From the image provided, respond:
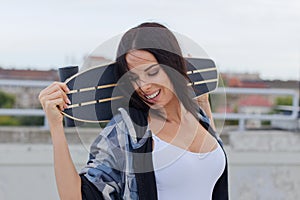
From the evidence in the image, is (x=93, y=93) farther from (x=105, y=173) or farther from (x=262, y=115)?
(x=262, y=115)

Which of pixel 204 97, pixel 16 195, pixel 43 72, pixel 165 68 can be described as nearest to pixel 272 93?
pixel 43 72

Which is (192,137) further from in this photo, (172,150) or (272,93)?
(272,93)

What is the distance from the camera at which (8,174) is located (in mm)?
2008

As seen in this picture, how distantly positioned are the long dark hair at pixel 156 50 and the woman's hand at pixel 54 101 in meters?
0.12

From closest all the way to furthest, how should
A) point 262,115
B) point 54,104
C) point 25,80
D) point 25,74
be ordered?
point 54,104 < point 25,80 < point 25,74 < point 262,115

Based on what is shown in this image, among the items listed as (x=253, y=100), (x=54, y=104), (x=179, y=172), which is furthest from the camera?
(x=253, y=100)

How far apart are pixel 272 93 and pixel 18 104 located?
1.35 metres

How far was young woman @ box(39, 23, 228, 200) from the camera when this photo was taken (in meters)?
0.82

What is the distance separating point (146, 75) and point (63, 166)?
22cm

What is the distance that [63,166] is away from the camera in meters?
0.81

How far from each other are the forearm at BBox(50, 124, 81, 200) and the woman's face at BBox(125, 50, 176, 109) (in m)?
0.16

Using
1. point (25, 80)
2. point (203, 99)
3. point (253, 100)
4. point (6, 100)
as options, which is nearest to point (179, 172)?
point (203, 99)

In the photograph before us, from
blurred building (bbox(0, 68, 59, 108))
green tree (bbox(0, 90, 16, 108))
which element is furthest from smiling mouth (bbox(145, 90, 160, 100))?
green tree (bbox(0, 90, 16, 108))

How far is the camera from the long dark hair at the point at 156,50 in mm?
830
